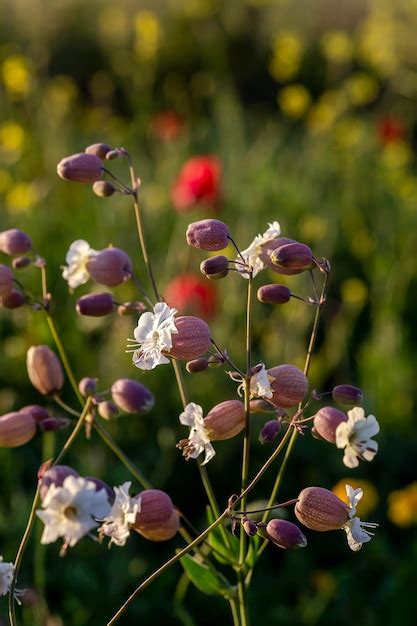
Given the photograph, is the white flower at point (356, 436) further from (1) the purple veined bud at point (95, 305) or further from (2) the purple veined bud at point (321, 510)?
(1) the purple veined bud at point (95, 305)

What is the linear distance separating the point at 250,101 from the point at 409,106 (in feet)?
6.32

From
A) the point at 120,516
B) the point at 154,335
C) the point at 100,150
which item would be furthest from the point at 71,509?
the point at 100,150

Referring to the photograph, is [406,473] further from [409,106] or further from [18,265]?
[409,106]

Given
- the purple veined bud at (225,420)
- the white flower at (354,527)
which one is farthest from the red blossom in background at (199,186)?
the white flower at (354,527)

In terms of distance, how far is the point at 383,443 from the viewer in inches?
118

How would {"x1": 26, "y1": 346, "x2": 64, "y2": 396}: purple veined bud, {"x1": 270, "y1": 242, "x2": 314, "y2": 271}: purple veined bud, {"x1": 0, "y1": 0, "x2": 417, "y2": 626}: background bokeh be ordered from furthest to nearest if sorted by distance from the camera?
{"x1": 0, "y1": 0, "x2": 417, "y2": 626}: background bokeh, {"x1": 26, "y1": 346, "x2": 64, "y2": 396}: purple veined bud, {"x1": 270, "y1": 242, "x2": 314, "y2": 271}: purple veined bud

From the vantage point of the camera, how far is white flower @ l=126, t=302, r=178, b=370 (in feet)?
3.49

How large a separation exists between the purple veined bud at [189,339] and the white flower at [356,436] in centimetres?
19

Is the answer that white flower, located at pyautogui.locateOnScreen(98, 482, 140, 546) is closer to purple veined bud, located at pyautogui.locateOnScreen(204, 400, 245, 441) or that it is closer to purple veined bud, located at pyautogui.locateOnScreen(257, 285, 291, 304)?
purple veined bud, located at pyautogui.locateOnScreen(204, 400, 245, 441)

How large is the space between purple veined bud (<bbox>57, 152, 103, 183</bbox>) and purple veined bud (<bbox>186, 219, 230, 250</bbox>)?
20 cm

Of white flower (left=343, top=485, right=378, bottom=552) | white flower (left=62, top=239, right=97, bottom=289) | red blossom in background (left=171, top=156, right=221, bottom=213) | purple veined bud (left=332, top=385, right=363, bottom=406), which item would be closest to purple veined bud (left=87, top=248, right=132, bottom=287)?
white flower (left=62, top=239, right=97, bottom=289)

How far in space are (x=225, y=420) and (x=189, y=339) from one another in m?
0.11

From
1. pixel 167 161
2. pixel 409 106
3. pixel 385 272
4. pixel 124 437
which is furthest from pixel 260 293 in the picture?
pixel 409 106

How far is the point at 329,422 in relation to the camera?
1123 millimetres
